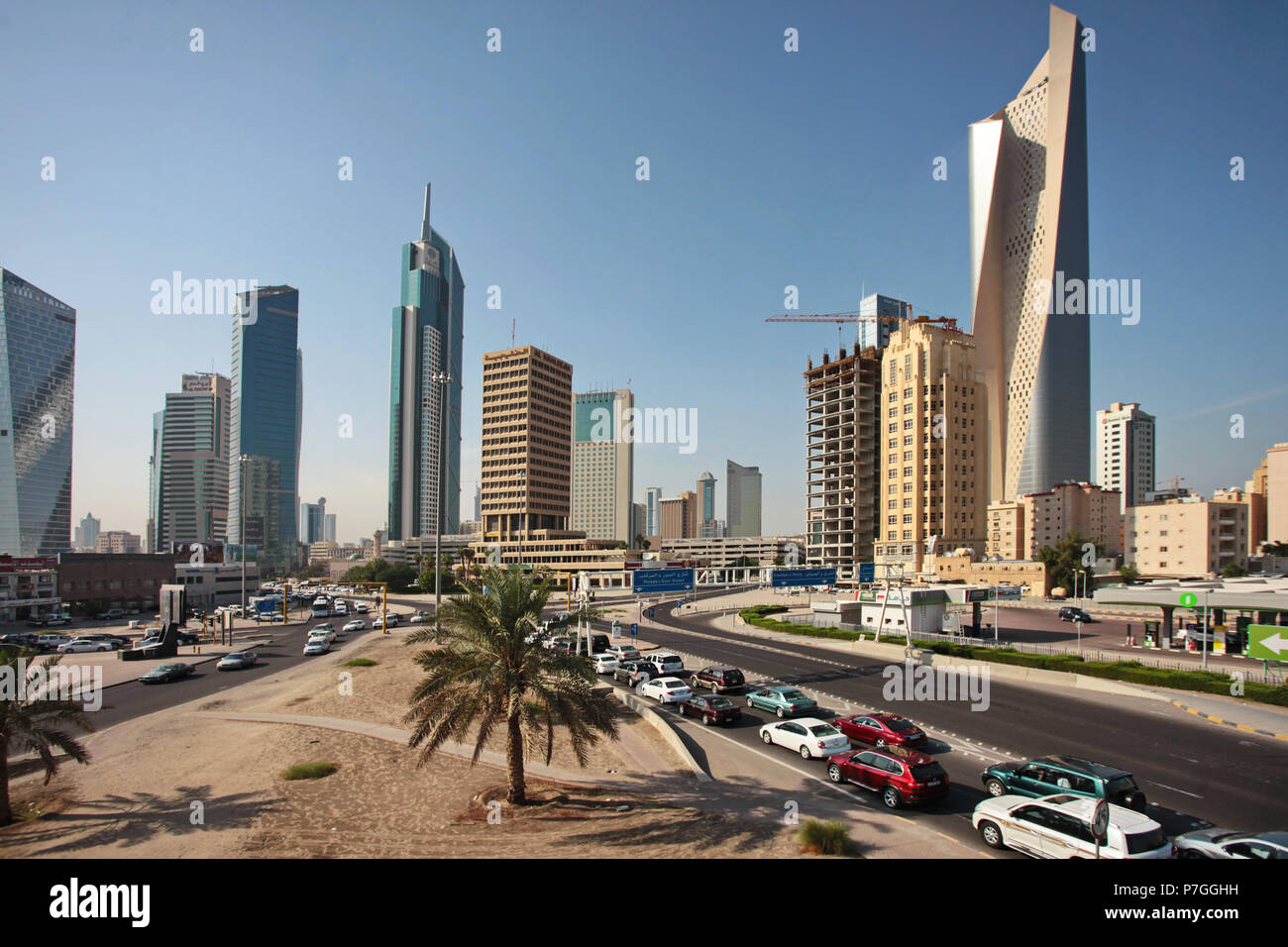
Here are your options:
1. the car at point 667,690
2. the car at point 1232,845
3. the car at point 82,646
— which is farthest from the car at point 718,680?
the car at point 82,646

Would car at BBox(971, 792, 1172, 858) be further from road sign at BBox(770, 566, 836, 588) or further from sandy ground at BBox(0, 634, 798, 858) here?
road sign at BBox(770, 566, 836, 588)

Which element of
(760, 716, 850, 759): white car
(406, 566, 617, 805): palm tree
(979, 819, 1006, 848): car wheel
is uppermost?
(406, 566, 617, 805): palm tree

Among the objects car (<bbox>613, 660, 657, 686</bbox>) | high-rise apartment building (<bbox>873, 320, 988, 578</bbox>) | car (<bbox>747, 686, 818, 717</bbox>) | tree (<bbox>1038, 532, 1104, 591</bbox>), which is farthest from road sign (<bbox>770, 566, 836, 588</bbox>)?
high-rise apartment building (<bbox>873, 320, 988, 578</bbox>)

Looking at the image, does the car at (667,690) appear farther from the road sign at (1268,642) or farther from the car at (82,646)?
the car at (82,646)

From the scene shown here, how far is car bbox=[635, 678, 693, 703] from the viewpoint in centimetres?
2867

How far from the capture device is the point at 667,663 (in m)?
34.5

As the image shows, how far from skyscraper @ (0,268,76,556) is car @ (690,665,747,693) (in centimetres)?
16234

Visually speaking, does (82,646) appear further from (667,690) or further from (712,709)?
(712,709)

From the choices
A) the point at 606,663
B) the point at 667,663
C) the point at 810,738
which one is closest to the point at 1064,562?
the point at 667,663

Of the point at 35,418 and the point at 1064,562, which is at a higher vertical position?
the point at 35,418

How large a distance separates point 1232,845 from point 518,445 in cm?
13875

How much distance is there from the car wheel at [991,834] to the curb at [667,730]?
23.4 ft

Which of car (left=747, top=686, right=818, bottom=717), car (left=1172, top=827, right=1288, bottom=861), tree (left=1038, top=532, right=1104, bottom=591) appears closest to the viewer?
car (left=1172, top=827, right=1288, bottom=861)

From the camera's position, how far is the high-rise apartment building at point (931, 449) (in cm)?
10769
